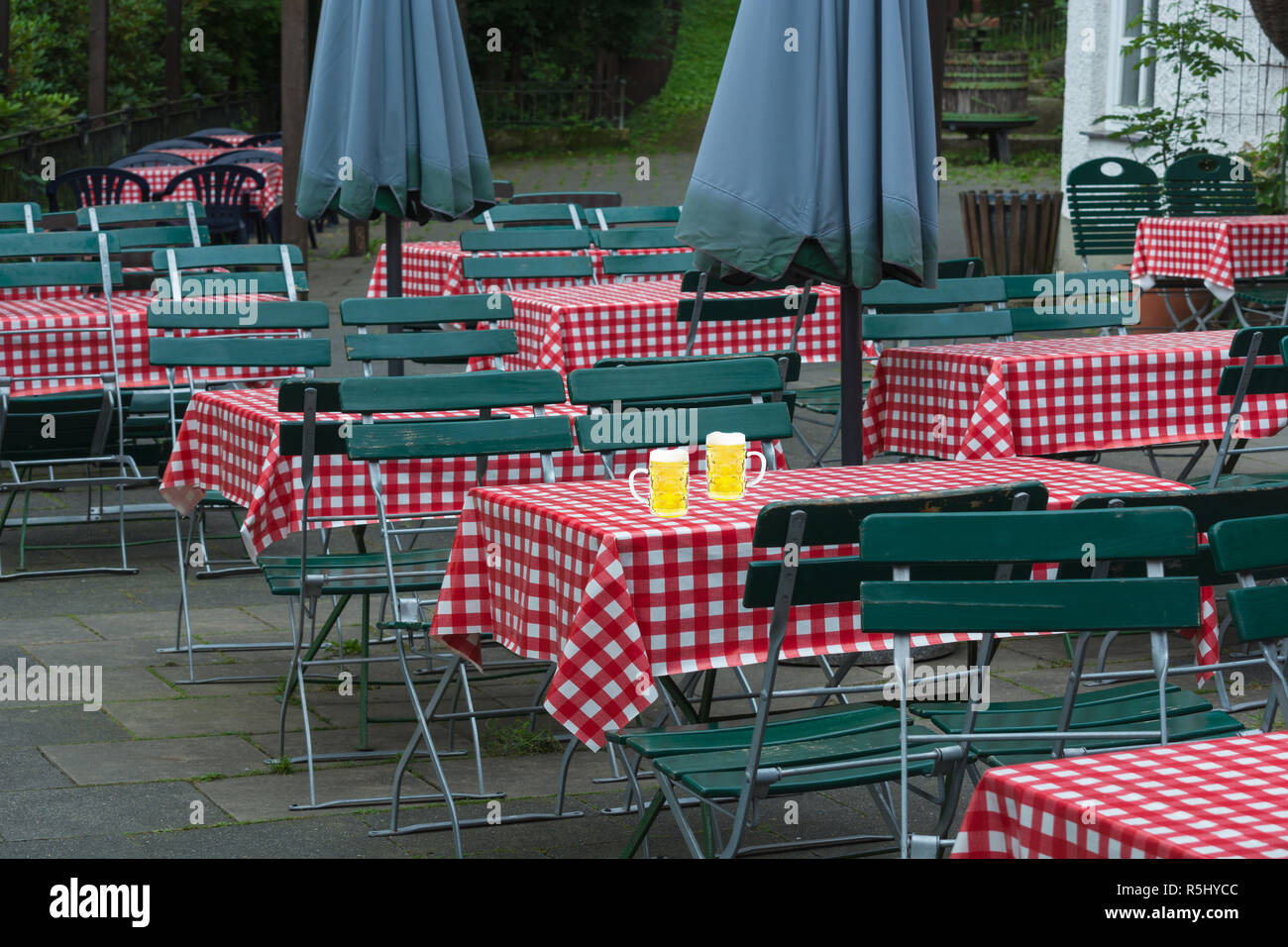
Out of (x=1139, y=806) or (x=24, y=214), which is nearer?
(x=1139, y=806)

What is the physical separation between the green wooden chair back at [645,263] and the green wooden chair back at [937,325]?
105 inches

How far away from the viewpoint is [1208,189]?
14.3 m

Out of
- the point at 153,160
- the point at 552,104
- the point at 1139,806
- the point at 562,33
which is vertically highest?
the point at 562,33

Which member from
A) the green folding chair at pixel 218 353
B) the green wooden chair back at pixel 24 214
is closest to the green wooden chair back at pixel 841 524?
the green folding chair at pixel 218 353

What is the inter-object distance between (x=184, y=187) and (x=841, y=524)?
13.0 m

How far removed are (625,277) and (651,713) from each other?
6.18 m

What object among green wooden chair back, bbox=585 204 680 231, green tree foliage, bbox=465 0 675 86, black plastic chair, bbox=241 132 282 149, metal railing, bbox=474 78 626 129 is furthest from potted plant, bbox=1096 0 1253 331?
green tree foliage, bbox=465 0 675 86

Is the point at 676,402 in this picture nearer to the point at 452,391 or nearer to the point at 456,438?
the point at 452,391

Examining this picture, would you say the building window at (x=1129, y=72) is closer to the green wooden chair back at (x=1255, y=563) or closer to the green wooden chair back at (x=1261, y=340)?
the green wooden chair back at (x=1261, y=340)

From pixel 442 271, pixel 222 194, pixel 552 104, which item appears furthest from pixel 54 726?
pixel 552 104

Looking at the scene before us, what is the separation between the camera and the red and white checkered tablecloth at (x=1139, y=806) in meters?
2.45

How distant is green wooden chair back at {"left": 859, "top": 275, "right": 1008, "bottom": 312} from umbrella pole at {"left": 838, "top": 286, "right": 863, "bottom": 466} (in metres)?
1.88
